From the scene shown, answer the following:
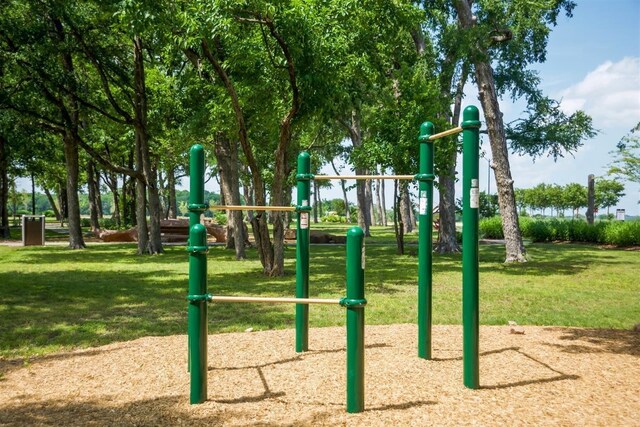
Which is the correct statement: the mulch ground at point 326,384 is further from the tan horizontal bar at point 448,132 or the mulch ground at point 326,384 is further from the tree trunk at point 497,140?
the tree trunk at point 497,140

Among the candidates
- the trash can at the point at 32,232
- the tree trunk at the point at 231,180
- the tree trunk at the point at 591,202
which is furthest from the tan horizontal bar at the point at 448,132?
→ the tree trunk at the point at 591,202

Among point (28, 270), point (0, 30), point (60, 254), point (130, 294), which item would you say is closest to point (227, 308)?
point (130, 294)

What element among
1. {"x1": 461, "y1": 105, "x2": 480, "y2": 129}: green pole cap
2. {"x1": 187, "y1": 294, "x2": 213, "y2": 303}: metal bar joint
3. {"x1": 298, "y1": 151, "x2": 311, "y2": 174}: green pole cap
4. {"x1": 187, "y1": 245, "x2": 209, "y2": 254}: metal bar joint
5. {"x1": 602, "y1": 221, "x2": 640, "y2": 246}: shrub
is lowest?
{"x1": 602, "y1": 221, "x2": 640, "y2": 246}: shrub

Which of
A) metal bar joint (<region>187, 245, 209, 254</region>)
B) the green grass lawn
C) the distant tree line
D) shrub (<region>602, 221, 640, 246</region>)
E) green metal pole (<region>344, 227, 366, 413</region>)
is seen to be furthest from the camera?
the distant tree line

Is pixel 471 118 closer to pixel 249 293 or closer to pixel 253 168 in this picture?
pixel 249 293

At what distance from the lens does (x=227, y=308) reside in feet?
27.5

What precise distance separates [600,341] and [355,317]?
11.1 feet

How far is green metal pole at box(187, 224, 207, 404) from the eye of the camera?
399 centimetres

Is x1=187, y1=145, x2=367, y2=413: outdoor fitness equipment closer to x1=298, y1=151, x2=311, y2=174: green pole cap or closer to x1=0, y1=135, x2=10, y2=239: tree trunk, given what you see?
x1=298, y1=151, x2=311, y2=174: green pole cap

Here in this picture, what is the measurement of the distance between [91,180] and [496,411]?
101 ft

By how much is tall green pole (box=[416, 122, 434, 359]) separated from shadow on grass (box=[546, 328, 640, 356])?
140cm

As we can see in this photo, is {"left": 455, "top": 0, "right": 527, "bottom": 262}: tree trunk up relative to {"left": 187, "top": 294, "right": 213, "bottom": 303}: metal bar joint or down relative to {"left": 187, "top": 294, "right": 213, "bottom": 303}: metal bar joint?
up

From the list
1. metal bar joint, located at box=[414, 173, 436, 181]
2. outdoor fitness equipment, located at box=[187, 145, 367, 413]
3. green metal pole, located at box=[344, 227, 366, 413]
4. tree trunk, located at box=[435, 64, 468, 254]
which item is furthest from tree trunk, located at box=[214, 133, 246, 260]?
green metal pole, located at box=[344, 227, 366, 413]

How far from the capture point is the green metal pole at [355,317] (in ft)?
12.2
